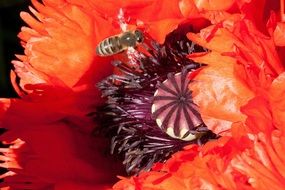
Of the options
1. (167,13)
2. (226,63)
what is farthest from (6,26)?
(226,63)

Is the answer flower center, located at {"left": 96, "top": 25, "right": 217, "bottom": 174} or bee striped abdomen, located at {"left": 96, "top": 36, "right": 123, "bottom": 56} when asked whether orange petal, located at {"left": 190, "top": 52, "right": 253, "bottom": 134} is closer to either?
flower center, located at {"left": 96, "top": 25, "right": 217, "bottom": 174}

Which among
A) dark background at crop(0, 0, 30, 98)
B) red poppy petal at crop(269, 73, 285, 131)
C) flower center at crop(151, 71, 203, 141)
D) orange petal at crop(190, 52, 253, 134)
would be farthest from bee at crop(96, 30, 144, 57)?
dark background at crop(0, 0, 30, 98)

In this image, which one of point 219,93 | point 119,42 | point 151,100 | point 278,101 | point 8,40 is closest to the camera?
point 278,101

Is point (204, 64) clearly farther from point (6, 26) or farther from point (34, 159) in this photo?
point (6, 26)

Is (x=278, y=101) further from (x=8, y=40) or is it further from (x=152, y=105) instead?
(x=8, y=40)

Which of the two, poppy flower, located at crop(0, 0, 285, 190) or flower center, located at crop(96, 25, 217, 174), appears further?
flower center, located at crop(96, 25, 217, 174)

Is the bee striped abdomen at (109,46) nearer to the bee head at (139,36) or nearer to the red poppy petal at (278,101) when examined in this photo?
the bee head at (139,36)

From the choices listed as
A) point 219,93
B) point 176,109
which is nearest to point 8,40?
point 176,109
